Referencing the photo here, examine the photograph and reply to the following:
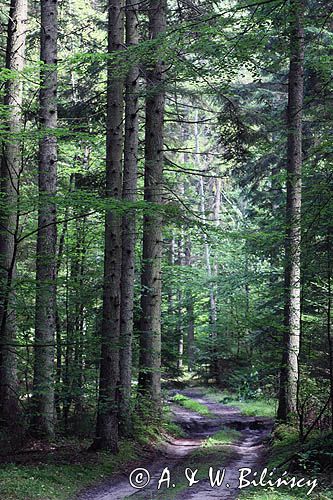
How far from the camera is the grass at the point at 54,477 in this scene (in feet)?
24.6

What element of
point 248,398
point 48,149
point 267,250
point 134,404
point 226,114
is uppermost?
point 226,114

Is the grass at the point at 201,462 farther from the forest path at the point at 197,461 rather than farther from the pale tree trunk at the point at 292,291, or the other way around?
the pale tree trunk at the point at 292,291

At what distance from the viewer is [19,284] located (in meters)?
7.87

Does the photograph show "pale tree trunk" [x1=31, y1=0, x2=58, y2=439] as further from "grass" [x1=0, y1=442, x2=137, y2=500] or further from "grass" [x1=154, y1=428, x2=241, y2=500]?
"grass" [x1=154, y1=428, x2=241, y2=500]

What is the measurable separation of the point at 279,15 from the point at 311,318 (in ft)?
31.4

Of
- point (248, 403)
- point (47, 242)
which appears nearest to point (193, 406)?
point (248, 403)

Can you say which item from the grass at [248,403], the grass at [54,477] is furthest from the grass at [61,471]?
the grass at [248,403]

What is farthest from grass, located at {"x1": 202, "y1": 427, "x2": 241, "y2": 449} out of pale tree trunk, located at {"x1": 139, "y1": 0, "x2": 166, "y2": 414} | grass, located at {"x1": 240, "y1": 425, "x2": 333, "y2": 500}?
grass, located at {"x1": 240, "y1": 425, "x2": 333, "y2": 500}

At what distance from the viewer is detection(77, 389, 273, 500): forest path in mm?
8273

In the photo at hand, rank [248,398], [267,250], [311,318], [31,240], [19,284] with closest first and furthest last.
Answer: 1. [19,284]
2. [267,250]
3. [311,318]
4. [31,240]
5. [248,398]

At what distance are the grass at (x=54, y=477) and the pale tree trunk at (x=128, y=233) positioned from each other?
234 cm

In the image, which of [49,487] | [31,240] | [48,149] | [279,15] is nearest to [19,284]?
[49,487]

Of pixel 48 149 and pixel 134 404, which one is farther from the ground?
pixel 48 149

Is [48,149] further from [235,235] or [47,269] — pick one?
[235,235]
